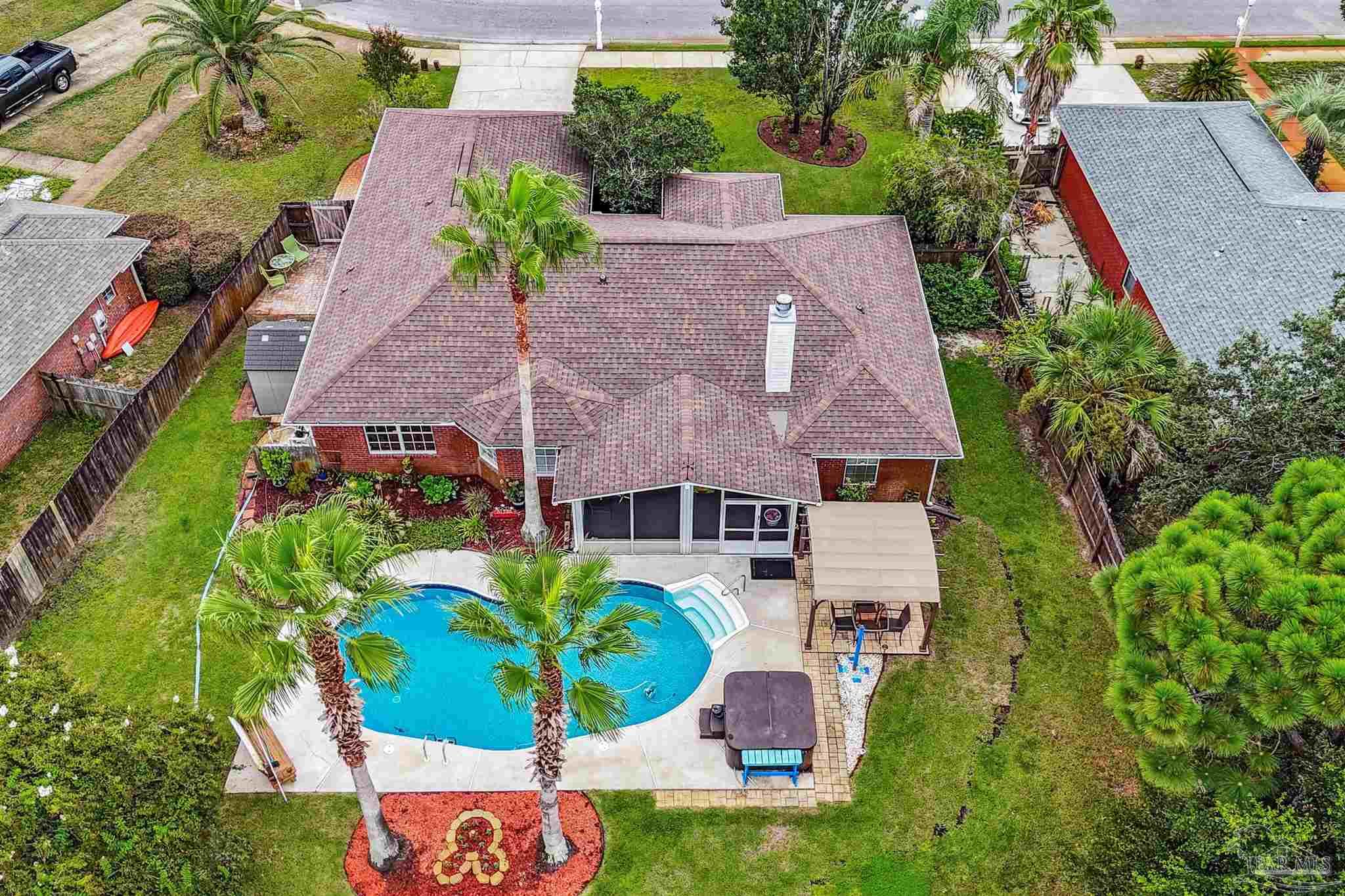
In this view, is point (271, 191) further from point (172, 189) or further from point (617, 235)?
point (617, 235)

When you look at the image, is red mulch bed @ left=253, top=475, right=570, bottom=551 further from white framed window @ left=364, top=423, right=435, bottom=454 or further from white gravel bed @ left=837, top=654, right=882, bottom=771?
white gravel bed @ left=837, top=654, right=882, bottom=771

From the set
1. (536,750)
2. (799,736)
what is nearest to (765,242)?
(799,736)

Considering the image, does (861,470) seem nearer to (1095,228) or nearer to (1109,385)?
(1109,385)

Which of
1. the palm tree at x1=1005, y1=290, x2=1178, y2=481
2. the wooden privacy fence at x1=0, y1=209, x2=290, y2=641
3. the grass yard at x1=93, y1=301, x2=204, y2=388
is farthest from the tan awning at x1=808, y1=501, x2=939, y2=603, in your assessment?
the grass yard at x1=93, y1=301, x2=204, y2=388

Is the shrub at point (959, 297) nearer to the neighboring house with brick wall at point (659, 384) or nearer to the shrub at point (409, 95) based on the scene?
the neighboring house with brick wall at point (659, 384)

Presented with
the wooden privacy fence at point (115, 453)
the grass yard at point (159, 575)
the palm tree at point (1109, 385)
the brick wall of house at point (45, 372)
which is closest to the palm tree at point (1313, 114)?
the palm tree at point (1109, 385)

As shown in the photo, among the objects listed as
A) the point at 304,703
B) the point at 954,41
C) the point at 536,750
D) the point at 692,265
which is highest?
the point at 954,41
